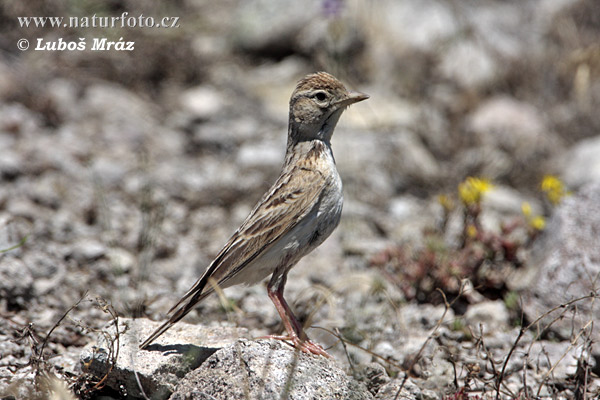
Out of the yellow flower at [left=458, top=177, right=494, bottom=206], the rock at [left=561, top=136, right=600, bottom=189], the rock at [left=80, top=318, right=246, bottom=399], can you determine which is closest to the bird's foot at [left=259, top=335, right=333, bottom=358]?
the rock at [left=80, top=318, right=246, bottom=399]

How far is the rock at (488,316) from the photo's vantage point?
5766 mm

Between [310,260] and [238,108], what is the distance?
139 inches

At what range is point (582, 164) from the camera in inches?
334

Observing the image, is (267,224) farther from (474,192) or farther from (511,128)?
(511,128)

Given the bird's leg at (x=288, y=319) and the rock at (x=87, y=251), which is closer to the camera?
the bird's leg at (x=288, y=319)

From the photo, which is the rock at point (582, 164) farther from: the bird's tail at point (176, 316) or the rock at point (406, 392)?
the bird's tail at point (176, 316)

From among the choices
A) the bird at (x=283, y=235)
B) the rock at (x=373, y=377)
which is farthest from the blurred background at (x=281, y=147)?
the rock at (x=373, y=377)

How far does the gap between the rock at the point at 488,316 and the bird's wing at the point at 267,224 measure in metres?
2.04

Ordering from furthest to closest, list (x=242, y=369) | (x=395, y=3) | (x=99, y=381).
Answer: (x=395, y=3) < (x=99, y=381) < (x=242, y=369)

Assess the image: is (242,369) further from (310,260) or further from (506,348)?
(310,260)

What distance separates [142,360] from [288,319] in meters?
1.03

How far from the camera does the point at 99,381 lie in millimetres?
4117

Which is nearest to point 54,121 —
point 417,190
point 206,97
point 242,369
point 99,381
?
point 206,97

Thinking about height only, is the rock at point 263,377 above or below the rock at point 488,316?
below
